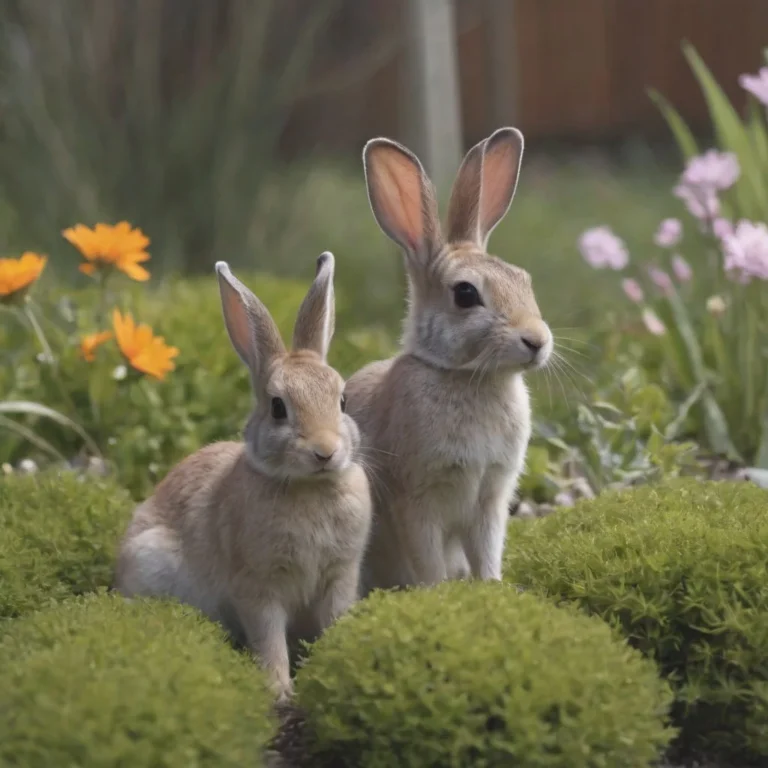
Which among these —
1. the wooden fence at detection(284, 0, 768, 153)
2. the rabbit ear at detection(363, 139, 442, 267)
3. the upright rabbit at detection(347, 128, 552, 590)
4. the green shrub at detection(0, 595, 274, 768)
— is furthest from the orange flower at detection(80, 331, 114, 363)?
the wooden fence at detection(284, 0, 768, 153)

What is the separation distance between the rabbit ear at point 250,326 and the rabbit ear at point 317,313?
0.07 metres

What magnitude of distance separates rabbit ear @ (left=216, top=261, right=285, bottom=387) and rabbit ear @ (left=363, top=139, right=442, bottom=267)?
456 mm

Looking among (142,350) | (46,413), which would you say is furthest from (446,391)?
(46,413)

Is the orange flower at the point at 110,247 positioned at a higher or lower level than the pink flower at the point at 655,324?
higher

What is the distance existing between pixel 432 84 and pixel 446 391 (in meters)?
3.42

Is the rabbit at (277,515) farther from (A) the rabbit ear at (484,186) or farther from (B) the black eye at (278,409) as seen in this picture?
(A) the rabbit ear at (484,186)

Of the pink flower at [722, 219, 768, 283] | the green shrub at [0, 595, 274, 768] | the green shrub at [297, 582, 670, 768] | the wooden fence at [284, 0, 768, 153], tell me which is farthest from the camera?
the wooden fence at [284, 0, 768, 153]

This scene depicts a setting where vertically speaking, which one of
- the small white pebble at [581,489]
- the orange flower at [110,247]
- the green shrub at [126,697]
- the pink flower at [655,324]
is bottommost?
the small white pebble at [581,489]

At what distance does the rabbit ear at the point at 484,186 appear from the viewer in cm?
317

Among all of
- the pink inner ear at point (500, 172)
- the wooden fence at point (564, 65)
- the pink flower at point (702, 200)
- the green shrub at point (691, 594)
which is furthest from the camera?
the wooden fence at point (564, 65)

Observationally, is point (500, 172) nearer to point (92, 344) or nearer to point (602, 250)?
point (602, 250)

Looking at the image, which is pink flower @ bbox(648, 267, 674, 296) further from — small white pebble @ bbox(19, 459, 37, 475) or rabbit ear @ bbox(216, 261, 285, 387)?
small white pebble @ bbox(19, 459, 37, 475)

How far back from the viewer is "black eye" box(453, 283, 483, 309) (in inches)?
119

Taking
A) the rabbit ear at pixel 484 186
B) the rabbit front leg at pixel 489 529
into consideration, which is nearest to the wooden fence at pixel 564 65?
the rabbit ear at pixel 484 186
